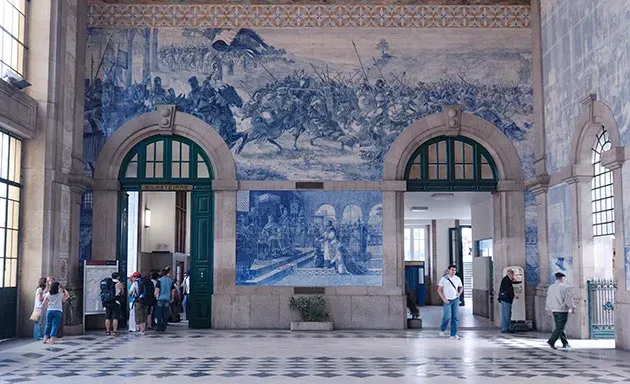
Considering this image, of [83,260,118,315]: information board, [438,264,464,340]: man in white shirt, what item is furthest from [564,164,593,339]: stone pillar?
[83,260,118,315]: information board

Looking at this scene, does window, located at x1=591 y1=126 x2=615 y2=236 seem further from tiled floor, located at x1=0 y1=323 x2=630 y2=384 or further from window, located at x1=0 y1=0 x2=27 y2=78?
window, located at x1=0 y1=0 x2=27 y2=78

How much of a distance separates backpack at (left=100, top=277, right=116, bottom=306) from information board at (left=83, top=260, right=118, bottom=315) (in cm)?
75

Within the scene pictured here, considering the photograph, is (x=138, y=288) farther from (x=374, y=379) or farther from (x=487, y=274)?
(x=487, y=274)

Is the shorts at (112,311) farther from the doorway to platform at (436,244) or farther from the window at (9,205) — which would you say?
the doorway to platform at (436,244)

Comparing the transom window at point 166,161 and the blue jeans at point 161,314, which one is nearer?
the blue jeans at point 161,314

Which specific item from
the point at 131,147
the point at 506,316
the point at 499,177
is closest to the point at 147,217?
the point at 131,147

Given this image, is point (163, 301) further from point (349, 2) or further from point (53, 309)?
point (349, 2)

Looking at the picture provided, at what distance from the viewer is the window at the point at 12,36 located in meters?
17.1

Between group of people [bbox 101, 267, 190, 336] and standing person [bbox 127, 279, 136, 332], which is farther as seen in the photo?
standing person [bbox 127, 279, 136, 332]

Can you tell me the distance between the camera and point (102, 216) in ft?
66.5

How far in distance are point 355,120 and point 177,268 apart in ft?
41.3

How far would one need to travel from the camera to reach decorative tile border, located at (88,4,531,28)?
68.0 feet

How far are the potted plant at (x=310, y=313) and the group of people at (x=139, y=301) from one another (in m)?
3.19

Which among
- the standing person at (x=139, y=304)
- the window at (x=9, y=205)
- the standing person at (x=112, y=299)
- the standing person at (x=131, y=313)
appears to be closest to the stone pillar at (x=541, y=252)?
the standing person at (x=139, y=304)
